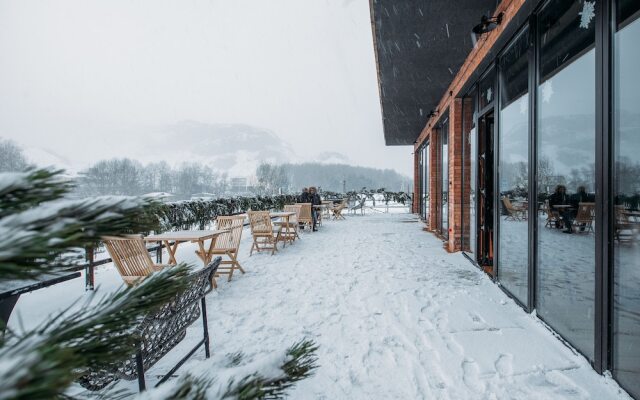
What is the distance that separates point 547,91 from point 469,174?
9.24ft

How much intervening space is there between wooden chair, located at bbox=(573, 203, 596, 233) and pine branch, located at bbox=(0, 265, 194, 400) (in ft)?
9.13

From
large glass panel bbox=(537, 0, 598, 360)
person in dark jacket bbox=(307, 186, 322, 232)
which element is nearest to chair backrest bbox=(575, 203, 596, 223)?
large glass panel bbox=(537, 0, 598, 360)

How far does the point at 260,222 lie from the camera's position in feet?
22.4

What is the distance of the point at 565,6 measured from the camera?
9.10 ft

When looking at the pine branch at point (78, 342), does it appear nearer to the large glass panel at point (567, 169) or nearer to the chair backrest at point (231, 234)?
the large glass panel at point (567, 169)

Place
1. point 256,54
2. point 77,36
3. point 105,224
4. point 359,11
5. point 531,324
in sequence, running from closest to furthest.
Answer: point 105,224 < point 531,324 < point 359,11 < point 77,36 < point 256,54

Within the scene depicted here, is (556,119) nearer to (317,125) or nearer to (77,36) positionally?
(77,36)

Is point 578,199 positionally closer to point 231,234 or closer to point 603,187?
point 603,187

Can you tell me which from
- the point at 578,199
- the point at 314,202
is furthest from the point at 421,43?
the point at 314,202

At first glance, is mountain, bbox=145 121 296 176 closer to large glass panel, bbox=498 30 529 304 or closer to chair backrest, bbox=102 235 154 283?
chair backrest, bbox=102 235 154 283

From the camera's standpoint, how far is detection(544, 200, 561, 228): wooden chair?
111 inches

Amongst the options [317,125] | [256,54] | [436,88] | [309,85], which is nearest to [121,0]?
[256,54]

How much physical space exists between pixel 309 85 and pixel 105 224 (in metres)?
139

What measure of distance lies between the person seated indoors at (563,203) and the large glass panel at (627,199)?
0.55m
